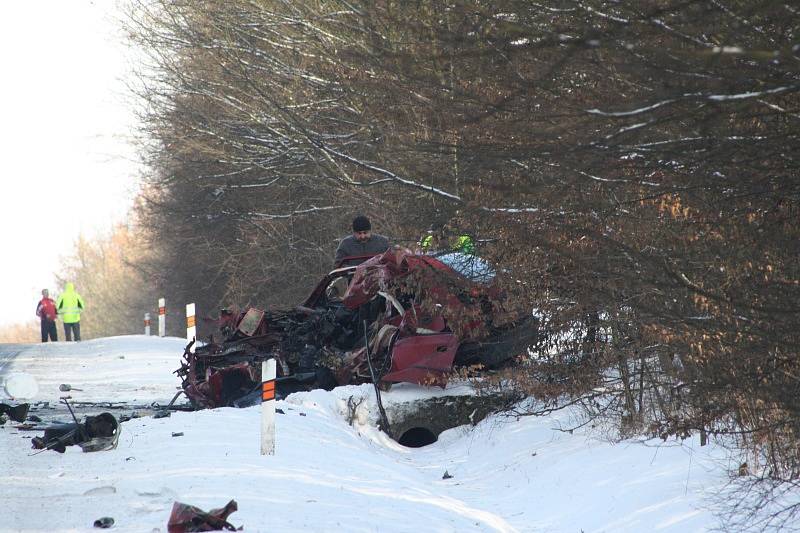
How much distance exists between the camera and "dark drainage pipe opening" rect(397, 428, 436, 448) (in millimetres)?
13273

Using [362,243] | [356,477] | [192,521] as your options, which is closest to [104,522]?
[192,521]

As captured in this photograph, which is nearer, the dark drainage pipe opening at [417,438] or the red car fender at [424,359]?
the red car fender at [424,359]

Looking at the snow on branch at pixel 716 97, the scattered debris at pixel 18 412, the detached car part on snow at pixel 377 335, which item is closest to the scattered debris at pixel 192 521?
the snow on branch at pixel 716 97

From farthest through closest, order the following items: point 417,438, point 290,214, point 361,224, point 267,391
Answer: point 290,214, point 361,224, point 417,438, point 267,391

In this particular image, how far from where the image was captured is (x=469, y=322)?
1250 cm

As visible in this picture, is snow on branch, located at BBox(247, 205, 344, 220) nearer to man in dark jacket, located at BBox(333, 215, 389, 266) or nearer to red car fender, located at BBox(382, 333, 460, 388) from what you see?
man in dark jacket, located at BBox(333, 215, 389, 266)

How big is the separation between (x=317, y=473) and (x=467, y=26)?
3.60m

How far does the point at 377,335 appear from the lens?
13.0 metres

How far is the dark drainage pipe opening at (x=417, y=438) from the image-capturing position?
13.3 metres

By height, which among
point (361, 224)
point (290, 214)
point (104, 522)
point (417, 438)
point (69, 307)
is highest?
point (290, 214)

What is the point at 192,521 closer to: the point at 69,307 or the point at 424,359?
the point at 424,359

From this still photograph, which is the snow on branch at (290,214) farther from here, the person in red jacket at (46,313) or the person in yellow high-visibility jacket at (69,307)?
the person in red jacket at (46,313)

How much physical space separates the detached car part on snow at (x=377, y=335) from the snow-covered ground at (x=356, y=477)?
18.8 inches

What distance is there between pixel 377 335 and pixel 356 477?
4.05 m
